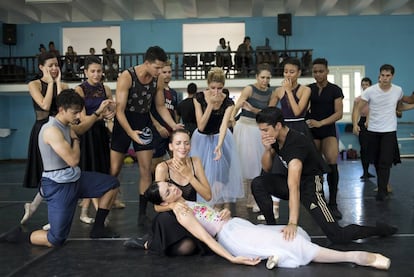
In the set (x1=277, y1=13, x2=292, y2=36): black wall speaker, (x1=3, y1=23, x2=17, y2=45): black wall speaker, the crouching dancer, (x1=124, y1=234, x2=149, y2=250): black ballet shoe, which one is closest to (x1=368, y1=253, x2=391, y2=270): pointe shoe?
(x1=124, y1=234, x2=149, y2=250): black ballet shoe

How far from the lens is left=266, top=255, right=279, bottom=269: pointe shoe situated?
7.91 feet

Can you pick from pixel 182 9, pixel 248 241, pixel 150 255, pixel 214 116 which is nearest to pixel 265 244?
pixel 248 241

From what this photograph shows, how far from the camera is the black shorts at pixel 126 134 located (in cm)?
355

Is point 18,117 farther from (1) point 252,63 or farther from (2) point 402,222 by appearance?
(2) point 402,222

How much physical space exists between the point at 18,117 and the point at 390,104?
11807mm

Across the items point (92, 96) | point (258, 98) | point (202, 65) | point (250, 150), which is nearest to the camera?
point (92, 96)

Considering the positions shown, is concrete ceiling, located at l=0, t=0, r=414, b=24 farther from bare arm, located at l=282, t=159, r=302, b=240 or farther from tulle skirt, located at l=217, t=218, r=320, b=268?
tulle skirt, located at l=217, t=218, r=320, b=268

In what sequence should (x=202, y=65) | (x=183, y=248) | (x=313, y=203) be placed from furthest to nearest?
(x=202, y=65) → (x=313, y=203) → (x=183, y=248)

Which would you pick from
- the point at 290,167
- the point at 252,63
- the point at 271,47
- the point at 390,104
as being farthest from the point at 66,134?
the point at 271,47

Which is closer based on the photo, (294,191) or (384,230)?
(294,191)

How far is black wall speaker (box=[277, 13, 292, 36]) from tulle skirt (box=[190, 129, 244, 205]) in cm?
912

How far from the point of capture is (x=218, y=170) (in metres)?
3.85

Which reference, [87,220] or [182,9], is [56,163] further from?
[182,9]

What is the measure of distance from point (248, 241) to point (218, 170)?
1.35 metres
